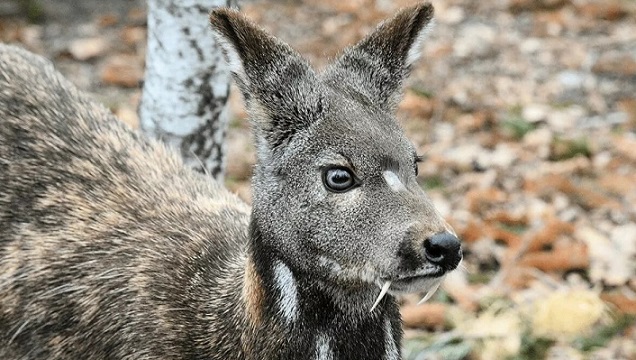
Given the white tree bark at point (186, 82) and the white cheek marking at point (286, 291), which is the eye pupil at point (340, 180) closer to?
the white cheek marking at point (286, 291)

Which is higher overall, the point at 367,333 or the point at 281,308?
the point at 281,308

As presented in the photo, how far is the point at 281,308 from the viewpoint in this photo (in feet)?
12.4

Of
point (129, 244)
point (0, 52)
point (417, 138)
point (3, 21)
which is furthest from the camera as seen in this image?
point (3, 21)

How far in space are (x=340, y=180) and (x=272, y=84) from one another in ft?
1.73

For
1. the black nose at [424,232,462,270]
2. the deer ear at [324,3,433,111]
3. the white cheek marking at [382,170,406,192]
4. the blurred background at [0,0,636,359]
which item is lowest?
the blurred background at [0,0,636,359]

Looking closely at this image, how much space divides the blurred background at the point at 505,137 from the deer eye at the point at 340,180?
0.65 m

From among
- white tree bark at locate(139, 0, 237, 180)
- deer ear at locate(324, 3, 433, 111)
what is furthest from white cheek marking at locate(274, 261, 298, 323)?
white tree bark at locate(139, 0, 237, 180)

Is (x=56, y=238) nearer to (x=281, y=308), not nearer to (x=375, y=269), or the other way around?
(x=281, y=308)

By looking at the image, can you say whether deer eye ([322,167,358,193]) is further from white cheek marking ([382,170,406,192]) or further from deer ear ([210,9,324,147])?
deer ear ([210,9,324,147])

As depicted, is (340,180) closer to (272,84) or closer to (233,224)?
(272,84)

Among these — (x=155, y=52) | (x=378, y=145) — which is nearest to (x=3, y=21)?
(x=155, y=52)

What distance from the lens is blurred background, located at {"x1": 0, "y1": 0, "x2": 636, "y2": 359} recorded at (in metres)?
5.43

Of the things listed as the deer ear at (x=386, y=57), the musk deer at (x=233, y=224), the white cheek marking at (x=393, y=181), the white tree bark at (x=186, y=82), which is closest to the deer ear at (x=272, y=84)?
the musk deer at (x=233, y=224)

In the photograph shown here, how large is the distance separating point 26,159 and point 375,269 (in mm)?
1921
